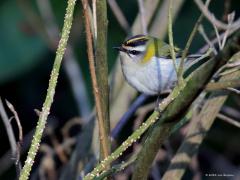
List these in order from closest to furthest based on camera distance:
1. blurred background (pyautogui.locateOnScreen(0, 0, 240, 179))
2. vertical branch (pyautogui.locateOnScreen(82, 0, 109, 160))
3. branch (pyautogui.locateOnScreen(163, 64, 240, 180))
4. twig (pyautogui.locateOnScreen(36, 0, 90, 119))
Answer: vertical branch (pyautogui.locateOnScreen(82, 0, 109, 160)) < branch (pyautogui.locateOnScreen(163, 64, 240, 180)) < twig (pyautogui.locateOnScreen(36, 0, 90, 119)) < blurred background (pyautogui.locateOnScreen(0, 0, 240, 179))

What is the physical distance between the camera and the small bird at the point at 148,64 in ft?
8.30

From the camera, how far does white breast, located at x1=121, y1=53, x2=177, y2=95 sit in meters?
2.53

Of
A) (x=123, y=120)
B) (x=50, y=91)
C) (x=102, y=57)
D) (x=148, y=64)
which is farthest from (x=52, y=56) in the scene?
(x=50, y=91)

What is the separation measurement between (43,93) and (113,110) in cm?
161

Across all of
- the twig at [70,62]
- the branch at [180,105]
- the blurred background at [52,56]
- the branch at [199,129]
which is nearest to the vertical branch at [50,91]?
the branch at [180,105]

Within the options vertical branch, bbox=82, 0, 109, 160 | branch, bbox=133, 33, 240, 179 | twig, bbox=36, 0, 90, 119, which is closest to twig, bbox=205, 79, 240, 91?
branch, bbox=133, 33, 240, 179

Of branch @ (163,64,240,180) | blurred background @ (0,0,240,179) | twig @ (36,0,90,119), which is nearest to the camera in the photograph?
branch @ (163,64,240,180)

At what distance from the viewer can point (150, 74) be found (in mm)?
2643

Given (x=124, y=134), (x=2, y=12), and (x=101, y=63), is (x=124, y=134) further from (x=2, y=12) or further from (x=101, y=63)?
(x=101, y=63)

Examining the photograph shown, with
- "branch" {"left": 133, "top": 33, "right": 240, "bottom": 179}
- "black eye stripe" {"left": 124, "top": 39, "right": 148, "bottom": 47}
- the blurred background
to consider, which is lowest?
the blurred background

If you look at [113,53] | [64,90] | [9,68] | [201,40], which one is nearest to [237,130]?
[201,40]

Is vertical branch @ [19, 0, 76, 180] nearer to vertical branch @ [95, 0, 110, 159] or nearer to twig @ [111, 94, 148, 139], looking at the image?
vertical branch @ [95, 0, 110, 159]

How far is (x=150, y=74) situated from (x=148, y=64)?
72mm

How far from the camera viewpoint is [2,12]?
4012 millimetres
